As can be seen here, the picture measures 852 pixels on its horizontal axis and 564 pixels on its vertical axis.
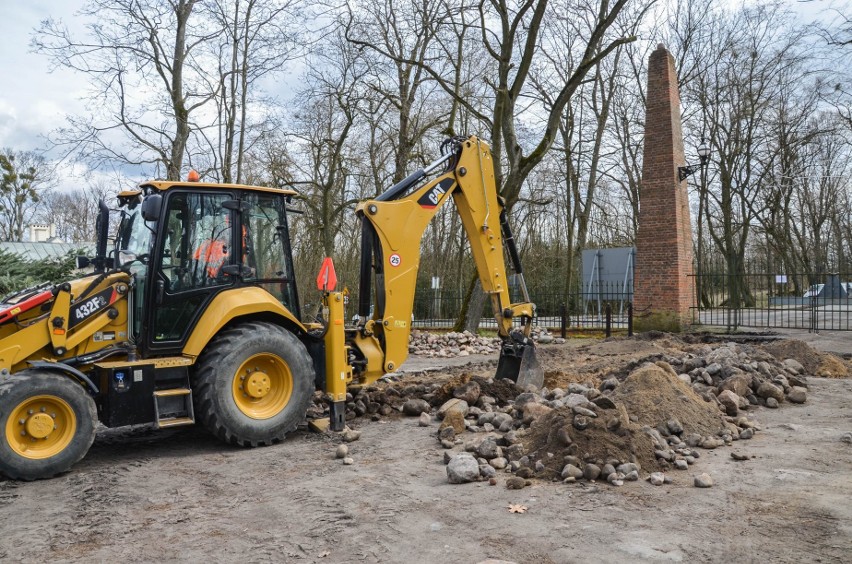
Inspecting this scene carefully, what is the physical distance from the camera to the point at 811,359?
10.9 m

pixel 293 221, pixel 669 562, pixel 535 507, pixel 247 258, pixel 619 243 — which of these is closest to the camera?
pixel 669 562

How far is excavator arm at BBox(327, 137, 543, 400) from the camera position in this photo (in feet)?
25.4

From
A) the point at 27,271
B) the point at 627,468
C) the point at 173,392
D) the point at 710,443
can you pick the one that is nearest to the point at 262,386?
the point at 173,392

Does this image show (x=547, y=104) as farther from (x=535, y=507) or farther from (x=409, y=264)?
(x=535, y=507)

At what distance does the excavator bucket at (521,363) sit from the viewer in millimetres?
8633

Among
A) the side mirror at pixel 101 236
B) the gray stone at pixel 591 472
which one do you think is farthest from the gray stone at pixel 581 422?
the side mirror at pixel 101 236

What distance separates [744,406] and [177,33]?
648 inches

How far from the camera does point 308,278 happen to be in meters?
23.8

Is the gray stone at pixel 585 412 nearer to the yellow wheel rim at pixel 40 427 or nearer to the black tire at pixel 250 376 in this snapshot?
the black tire at pixel 250 376

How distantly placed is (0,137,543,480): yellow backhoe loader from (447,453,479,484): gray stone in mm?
2058

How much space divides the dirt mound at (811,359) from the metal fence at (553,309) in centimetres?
740

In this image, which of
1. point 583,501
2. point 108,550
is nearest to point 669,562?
point 583,501

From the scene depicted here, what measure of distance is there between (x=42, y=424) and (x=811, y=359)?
11219mm

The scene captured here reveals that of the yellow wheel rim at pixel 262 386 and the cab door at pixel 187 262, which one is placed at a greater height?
the cab door at pixel 187 262
